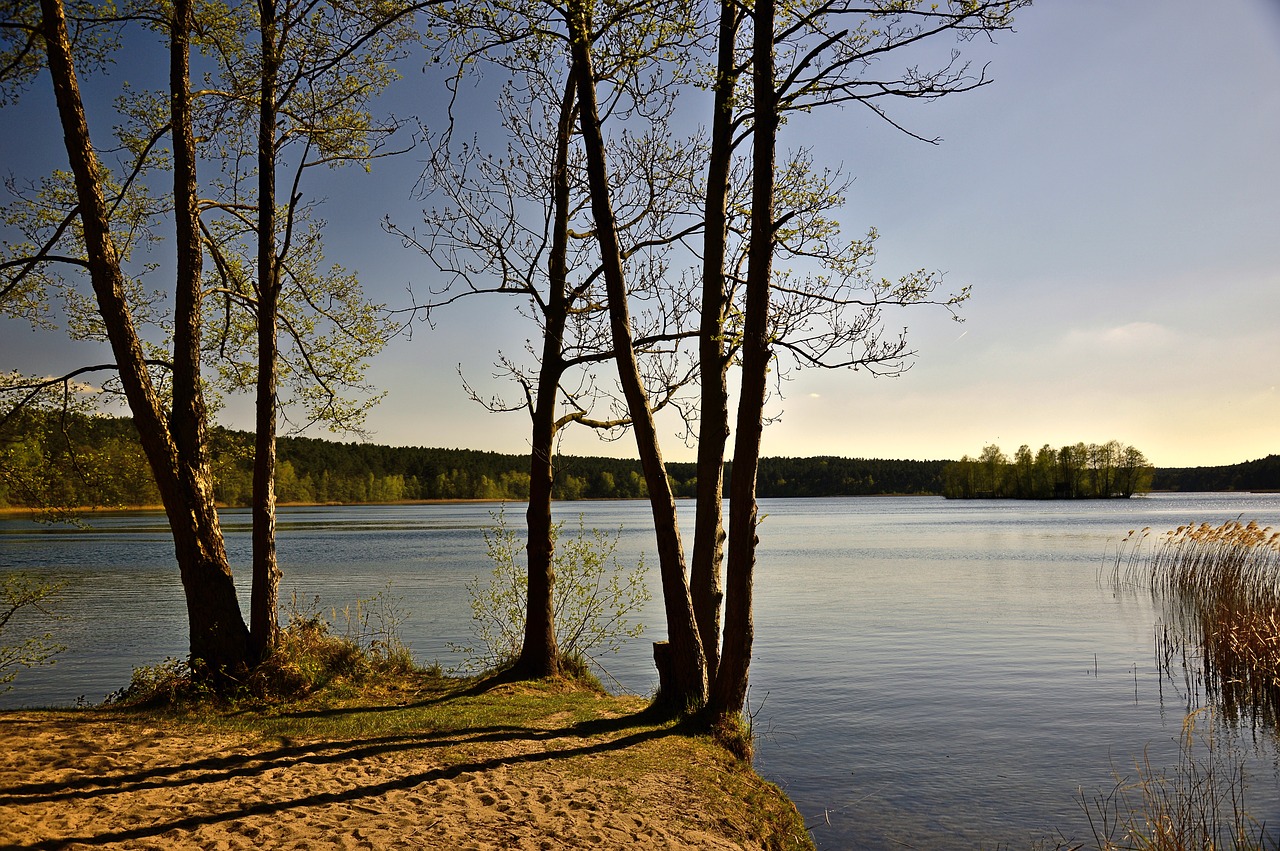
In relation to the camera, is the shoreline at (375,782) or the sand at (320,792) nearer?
the sand at (320,792)

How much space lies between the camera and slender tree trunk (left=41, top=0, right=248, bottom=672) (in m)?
9.62

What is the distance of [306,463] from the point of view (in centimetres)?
11406

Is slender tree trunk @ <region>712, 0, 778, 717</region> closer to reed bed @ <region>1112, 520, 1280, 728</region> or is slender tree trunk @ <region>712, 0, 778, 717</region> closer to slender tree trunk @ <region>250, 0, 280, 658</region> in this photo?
slender tree trunk @ <region>250, 0, 280, 658</region>

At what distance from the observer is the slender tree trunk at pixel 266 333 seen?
10.9 m

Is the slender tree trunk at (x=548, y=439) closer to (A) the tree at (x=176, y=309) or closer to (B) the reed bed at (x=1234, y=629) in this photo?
(A) the tree at (x=176, y=309)

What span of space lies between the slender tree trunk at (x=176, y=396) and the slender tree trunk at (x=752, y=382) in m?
5.55

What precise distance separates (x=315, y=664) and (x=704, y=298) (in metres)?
6.44

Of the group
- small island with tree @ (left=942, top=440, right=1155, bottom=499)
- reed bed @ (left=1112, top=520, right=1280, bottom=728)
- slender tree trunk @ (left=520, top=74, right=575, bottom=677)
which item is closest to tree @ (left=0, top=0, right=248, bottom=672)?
slender tree trunk @ (left=520, top=74, right=575, bottom=677)

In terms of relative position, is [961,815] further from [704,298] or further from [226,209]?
[226,209]

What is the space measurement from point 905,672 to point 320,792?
12.2 metres

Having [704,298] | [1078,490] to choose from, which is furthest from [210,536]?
[1078,490]

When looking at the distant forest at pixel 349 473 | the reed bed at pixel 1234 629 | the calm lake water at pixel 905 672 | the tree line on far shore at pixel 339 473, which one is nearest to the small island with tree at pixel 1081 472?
the distant forest at pixel 349 473

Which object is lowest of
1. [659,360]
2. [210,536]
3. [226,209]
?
[210,536]

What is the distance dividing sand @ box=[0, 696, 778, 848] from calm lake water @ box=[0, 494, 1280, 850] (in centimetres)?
276
